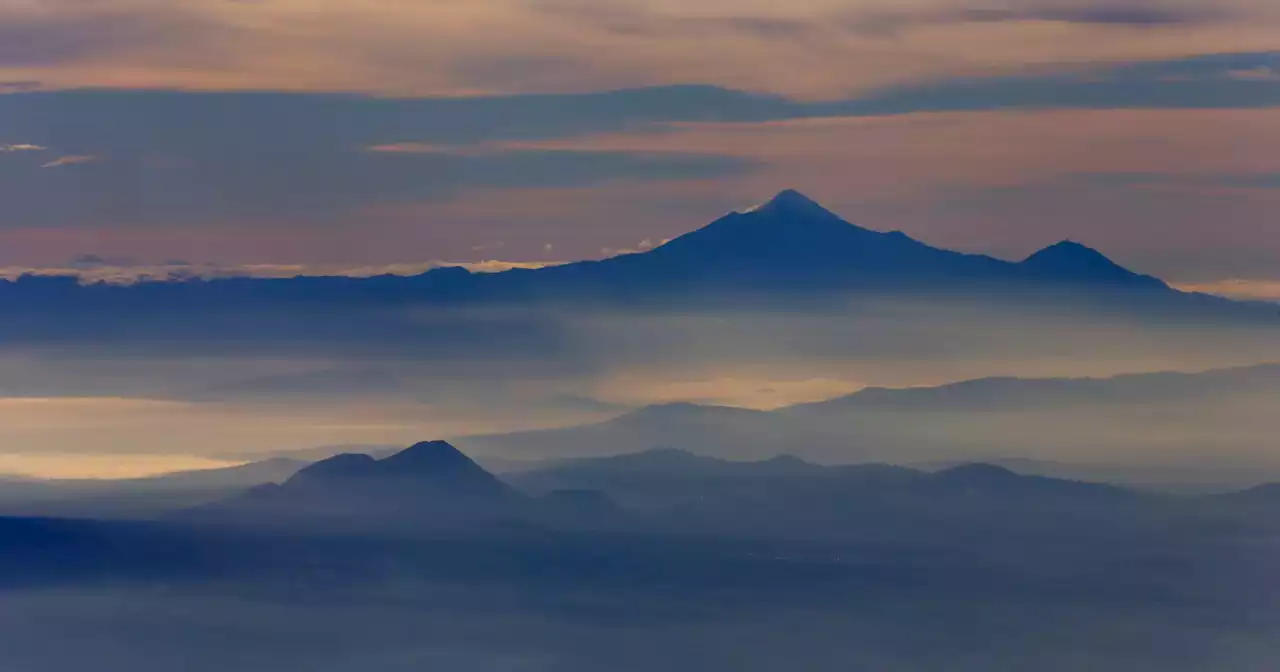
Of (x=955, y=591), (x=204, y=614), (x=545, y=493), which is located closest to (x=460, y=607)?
(x=545, y=493)

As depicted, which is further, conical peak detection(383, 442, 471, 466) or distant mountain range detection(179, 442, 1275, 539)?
distant mountain range detection(179, 442, 1275, 539)

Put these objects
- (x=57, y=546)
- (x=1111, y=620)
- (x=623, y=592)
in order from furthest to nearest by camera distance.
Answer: (x=623, y=592) < (x=1111, y=620) < (x=57, y=546)

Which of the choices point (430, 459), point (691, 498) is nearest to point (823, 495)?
point (691, 498)

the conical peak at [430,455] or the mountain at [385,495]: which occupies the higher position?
the conical peak at [430,455]

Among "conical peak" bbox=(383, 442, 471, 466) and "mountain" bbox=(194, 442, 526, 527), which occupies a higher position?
"conical peak" bbox=(383, 442, 471, 466)

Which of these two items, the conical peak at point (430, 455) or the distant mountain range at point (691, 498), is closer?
the conical peak at point (430, 455)

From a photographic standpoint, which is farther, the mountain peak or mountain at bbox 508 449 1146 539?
mountain at bbox 508 449 1146 539

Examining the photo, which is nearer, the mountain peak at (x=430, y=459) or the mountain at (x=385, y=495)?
the mountain peak at (x=430, y=459)

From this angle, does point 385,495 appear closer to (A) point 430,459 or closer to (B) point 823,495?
(A) point 430,459

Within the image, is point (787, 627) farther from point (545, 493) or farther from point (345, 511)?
point (345, 511)

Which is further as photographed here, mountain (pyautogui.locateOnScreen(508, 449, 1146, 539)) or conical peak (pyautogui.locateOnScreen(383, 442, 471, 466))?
mountain (pyautogui.locateOnScreen(508, 449, 1146, 539))

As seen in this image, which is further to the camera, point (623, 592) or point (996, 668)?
point (623, 592)
